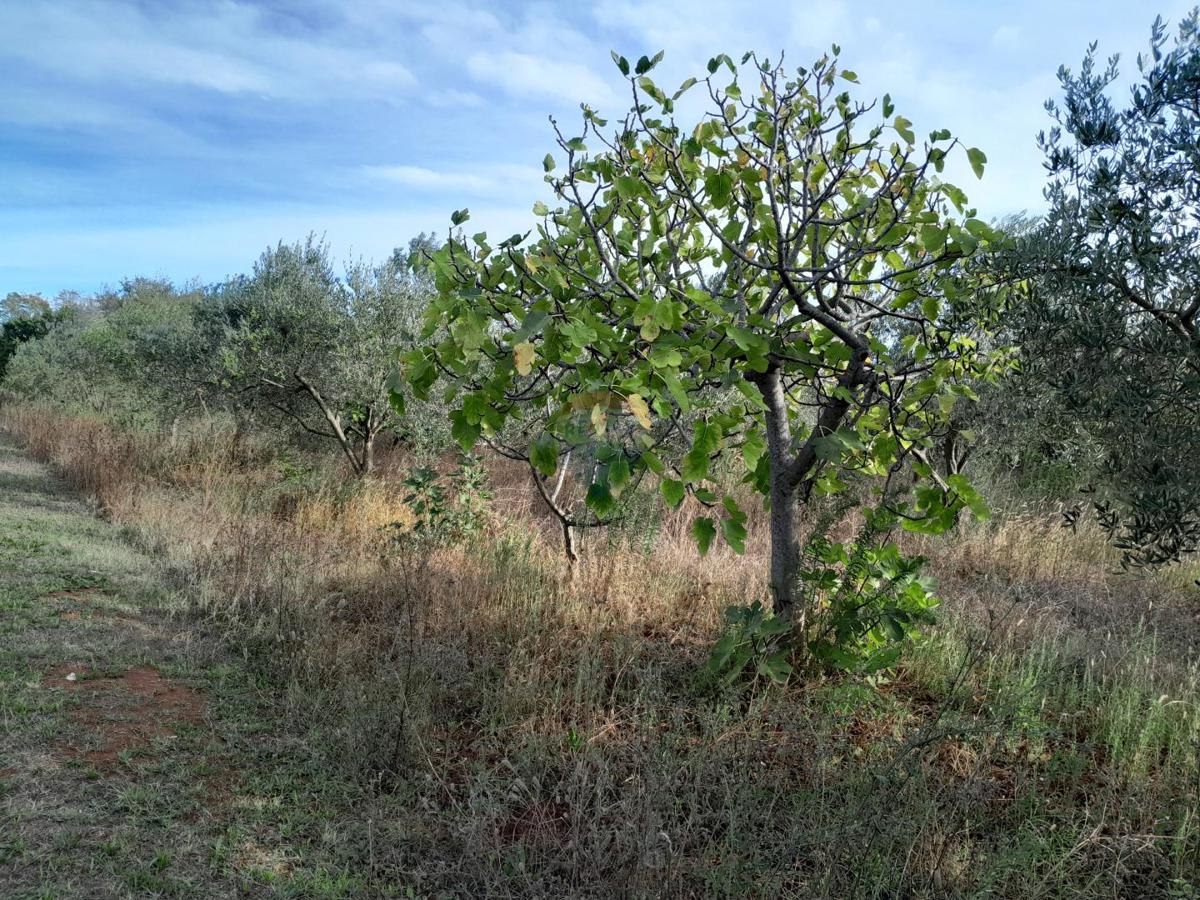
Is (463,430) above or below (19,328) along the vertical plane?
below

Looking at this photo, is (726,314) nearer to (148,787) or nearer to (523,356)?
(523,356)

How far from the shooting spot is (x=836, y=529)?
8.40 meters

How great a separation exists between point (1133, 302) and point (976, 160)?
1.03 m

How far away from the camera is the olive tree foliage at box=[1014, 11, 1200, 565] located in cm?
279

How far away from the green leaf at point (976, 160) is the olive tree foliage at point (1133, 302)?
34 cm

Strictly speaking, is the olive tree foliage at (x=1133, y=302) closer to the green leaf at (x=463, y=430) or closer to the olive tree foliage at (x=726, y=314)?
the olive tree foliage at (x=726, y=314)

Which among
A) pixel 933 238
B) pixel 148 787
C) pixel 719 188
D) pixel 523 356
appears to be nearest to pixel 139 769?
pixel 148 787

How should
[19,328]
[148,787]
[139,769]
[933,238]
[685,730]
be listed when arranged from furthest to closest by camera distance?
[19,328], [685,730], [139,769], [148,787], [933,238]

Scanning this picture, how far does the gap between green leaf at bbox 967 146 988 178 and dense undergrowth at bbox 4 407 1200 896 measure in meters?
2.09

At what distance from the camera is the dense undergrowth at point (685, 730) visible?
9.91ft

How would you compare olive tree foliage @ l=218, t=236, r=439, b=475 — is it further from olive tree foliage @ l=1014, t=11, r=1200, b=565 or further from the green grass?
olive tree foliage @ l=1014, t=11, r=1200, b=565

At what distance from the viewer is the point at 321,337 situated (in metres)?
10.7

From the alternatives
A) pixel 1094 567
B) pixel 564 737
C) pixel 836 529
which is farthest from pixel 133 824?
pixel 1094 567

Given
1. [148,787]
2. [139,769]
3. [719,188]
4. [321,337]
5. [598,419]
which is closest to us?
[598,419]
